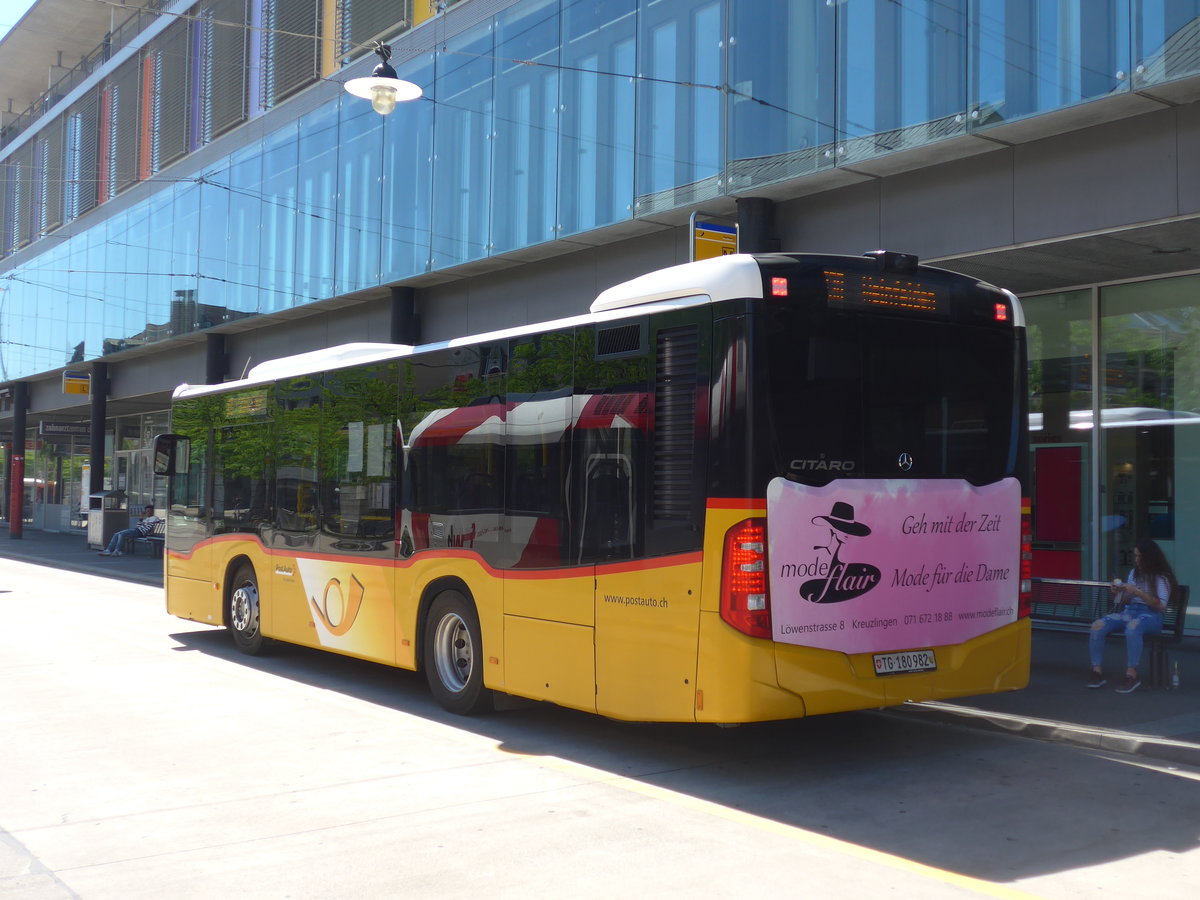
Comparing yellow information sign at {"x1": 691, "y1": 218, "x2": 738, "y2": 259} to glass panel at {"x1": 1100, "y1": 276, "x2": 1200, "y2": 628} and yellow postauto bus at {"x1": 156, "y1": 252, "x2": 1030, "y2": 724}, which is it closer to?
yellow postauto bus at {"x1": 156, "y1": 252, "x2": 1030, "y2": 724}

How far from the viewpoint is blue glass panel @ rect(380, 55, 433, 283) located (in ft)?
65.9

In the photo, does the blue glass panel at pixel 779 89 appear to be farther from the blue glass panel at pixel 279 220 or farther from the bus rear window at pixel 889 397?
the blue glass panel at pixel 279 220

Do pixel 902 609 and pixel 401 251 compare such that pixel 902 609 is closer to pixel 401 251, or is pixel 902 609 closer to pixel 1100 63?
pixel 1100 63

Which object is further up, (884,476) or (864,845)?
(884,476)

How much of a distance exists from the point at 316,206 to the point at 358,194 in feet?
6.27

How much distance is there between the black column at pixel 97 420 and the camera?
113 feet

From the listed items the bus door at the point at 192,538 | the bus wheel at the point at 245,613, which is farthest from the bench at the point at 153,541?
the bus wheel at the point at 245,613

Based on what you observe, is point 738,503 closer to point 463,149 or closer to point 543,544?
point 543,544

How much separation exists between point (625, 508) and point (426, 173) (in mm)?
14229

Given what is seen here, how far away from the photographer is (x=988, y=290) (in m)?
7.71

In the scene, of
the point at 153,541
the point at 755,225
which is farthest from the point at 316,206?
the point at 755,225

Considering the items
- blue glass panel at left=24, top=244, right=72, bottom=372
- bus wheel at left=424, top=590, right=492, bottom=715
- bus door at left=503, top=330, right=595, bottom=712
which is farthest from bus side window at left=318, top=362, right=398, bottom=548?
blue glass panel at left=24, top=244, right=72, bottom=372

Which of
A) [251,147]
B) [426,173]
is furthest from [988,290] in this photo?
[251,147]

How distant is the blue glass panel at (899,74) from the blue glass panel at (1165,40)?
181cm
